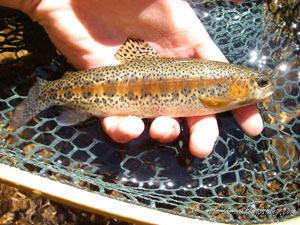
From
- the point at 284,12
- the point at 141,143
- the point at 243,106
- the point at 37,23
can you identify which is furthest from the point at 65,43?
the point at 284,12

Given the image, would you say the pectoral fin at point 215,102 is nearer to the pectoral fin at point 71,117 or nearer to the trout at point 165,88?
the trout at point 165,88

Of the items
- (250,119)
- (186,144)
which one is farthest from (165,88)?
(250,119)

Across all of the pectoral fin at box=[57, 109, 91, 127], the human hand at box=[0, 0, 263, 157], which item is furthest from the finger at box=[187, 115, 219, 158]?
the pectoral fin at box=[57, 109, 91, 127]

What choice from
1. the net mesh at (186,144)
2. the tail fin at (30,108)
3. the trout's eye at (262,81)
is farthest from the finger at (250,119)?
the tail fin at (30,108)

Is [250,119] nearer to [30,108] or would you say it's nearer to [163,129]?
[163,129]

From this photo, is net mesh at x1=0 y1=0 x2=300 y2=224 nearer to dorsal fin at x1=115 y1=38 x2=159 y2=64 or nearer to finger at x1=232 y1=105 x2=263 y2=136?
finger at x1=232 y1=105 x2=263 y2=136

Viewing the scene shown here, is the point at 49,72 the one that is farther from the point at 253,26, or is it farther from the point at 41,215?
the point at 253,26
